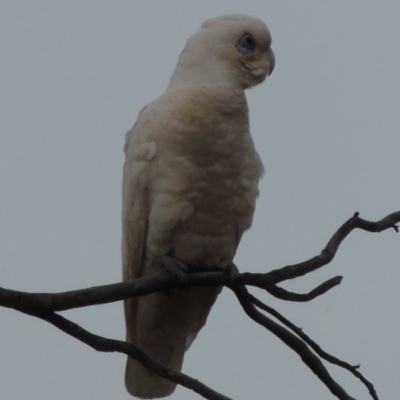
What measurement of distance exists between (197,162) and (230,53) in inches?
23.9

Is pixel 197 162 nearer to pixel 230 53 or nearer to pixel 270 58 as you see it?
pixel 230 53

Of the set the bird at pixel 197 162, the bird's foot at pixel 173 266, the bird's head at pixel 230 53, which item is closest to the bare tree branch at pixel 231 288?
the bird's foot at pixel 173 266

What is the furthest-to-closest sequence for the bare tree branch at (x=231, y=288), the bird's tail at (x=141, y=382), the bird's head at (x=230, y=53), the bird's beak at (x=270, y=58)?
the bird's tail at (x=141, y=382), the bird's beak at (x=270, y=58), the bird's head at (x=230, y=53), the bare tree branch at (x=231, y=288)

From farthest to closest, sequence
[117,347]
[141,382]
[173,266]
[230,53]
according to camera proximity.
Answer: [141,382], [230,53], [173,266], [117,347]

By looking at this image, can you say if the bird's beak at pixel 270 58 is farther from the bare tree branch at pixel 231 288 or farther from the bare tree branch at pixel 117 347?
the bare tree branch at pixel 117 347

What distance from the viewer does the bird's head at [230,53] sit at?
3.74 metres

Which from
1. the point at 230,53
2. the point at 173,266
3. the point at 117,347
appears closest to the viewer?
the point at 117,347

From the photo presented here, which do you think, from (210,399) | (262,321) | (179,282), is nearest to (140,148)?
(179,282)

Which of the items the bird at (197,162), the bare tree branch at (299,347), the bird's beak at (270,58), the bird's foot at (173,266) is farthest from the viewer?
the bird's beak at (270,58)

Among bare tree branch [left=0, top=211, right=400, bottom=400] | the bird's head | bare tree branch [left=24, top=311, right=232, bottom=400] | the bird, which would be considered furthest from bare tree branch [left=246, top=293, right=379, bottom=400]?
the bird's head

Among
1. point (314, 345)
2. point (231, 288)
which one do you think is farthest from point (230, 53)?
point (314, 345)

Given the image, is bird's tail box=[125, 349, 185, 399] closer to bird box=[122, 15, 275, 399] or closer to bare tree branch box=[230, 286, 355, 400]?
bird box=[122, 15, 275, 399]

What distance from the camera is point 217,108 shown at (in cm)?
358

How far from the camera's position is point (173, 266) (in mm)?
3525
